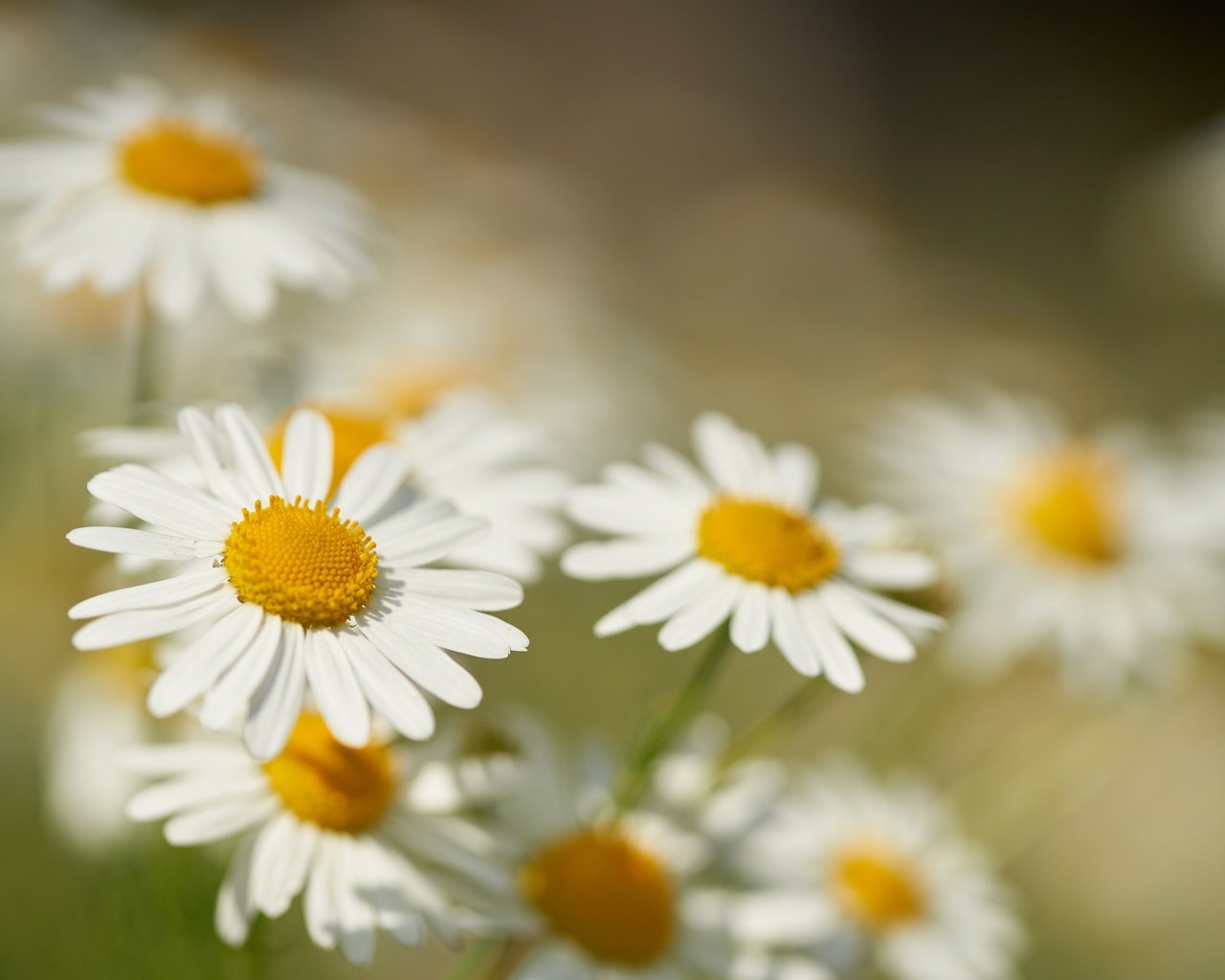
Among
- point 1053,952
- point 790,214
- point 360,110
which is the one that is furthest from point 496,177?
point 1053,952

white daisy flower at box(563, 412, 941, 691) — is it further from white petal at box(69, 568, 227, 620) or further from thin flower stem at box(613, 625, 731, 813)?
white petal at box(69, 568, 227, 620)

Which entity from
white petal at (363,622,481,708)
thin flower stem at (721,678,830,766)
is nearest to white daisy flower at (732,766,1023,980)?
thin flower stem at (721,678,830,766)

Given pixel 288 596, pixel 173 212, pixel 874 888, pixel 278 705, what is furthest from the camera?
pixel 874 888

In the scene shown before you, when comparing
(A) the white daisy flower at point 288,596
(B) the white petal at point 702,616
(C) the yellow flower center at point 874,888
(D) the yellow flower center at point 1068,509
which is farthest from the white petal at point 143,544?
(D) the yellow flower center at point 1068,509

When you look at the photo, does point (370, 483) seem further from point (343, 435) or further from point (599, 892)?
point (599, 892)

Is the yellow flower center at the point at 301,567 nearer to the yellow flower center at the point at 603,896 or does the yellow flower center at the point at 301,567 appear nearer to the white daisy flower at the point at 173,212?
the yellow flower center at the point at 603,896

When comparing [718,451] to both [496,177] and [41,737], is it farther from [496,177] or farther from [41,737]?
[496,177]

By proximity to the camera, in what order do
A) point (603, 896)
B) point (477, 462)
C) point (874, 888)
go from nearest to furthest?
point (603, 896) → point (477, 462) → point (874, 888)

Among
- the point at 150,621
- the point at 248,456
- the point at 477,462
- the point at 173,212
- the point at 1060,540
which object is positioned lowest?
the point at 150,621

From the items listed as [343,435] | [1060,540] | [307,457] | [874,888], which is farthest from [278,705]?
[1060,540]
